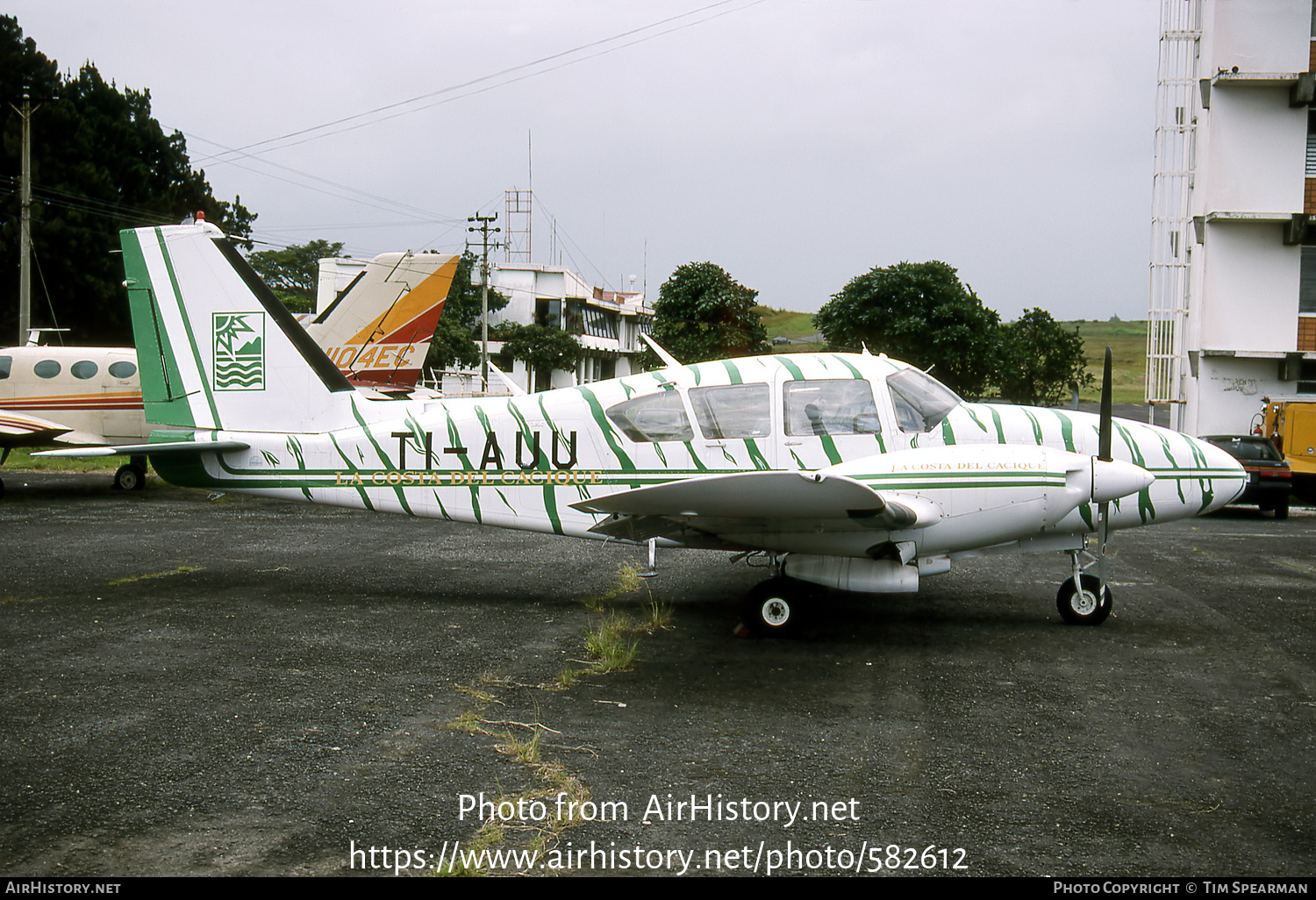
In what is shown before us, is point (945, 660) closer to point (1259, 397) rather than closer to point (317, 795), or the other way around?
point (317, 795)

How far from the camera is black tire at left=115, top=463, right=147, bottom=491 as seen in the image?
17.9 m

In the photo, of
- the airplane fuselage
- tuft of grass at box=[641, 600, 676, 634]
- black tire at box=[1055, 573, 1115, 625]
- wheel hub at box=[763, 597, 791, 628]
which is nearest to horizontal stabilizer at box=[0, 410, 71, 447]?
the airplane fuselage

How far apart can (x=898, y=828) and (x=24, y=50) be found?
46769 millimetres

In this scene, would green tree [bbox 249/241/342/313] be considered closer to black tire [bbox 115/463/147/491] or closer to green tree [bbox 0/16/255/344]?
green tree [bbox 0/16/255/344]

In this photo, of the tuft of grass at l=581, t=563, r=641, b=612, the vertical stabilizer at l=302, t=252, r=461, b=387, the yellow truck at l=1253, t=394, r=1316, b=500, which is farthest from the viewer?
the yellow truck at l=1253, t=394, r=1316, b=500

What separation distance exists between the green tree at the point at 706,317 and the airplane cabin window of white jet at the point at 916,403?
1968 cm

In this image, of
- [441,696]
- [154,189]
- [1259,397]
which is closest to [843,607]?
[441,696]

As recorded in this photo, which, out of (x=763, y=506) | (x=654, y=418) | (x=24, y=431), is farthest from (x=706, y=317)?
(x=763, y=506)

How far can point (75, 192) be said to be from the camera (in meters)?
36.4

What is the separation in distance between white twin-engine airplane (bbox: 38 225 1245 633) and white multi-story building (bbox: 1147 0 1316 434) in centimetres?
2138

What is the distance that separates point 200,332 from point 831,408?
21.6 ft

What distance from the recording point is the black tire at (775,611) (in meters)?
7.78

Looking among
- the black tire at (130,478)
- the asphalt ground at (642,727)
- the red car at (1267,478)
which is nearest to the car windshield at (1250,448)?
the red car at (1267,478)

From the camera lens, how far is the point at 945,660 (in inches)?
283
